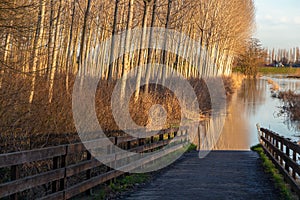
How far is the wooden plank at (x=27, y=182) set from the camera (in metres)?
6.47

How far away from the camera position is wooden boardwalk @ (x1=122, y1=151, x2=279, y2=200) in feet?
32.4

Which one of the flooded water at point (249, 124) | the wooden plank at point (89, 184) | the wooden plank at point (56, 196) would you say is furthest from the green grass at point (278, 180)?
the flooded water at point (249, 124)

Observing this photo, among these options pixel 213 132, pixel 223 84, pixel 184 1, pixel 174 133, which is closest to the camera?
pixel 174 133

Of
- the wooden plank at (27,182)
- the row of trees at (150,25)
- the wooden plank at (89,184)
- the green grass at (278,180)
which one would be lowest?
Result: the green grass at (278,180)

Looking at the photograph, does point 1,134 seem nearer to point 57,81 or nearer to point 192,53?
point 57,81

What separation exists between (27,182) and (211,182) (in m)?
5.49

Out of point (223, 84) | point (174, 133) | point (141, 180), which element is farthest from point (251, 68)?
point (141, 180)


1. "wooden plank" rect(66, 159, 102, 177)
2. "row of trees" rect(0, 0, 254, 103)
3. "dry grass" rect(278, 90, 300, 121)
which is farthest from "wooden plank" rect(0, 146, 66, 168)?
"dry grass" rect(278, 90, 300, 121)

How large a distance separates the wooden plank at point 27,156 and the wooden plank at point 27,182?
0.25 metres

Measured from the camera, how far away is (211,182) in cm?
1145

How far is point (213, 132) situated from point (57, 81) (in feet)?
54.6

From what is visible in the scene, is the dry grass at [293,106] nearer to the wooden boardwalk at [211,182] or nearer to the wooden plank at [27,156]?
the wooden boardwalk at [211,182]

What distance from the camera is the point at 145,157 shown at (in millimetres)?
13195

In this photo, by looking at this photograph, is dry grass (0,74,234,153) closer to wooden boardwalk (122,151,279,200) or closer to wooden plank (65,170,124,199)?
wooden plank (65,170,124,199)
